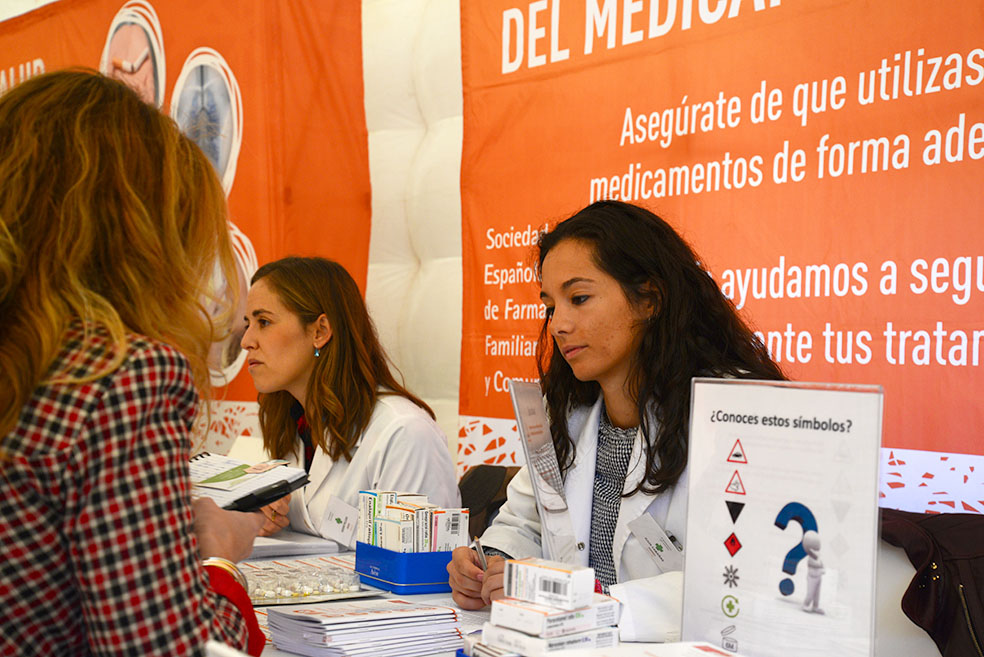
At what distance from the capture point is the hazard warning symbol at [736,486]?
1371 mm

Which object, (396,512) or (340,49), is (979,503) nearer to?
(396,512)

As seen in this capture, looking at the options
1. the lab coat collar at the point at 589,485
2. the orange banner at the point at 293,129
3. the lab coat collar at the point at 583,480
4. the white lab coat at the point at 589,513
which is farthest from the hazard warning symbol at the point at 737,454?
the orange banner at the point at 293,129

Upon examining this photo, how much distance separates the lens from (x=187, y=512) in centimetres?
110

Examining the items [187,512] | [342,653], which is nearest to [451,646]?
[342,653]

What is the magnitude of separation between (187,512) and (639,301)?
1466 mm

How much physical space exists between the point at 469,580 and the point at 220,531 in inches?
25.2

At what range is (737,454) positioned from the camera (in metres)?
1.38

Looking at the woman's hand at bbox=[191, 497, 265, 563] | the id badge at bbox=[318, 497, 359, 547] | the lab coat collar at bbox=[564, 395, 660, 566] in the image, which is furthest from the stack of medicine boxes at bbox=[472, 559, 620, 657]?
the id badge at bbox=[318, 497, 359, 547]

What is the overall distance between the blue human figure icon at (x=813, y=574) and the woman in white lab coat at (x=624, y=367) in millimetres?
821

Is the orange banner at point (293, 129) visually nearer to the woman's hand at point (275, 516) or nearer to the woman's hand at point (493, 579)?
the woman's hand at point (275, 516)

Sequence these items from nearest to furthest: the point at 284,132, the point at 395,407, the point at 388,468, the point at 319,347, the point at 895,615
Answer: the point at 895,615, the point at 388,468, the point at 395,407, the point at 319,347, the point at 284,132

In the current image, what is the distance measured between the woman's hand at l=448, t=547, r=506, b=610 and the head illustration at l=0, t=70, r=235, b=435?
0.74m

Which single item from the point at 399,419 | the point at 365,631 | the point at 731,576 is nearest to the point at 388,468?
the point at 399,419

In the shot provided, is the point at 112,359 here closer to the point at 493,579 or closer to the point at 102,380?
the point at 102,380
